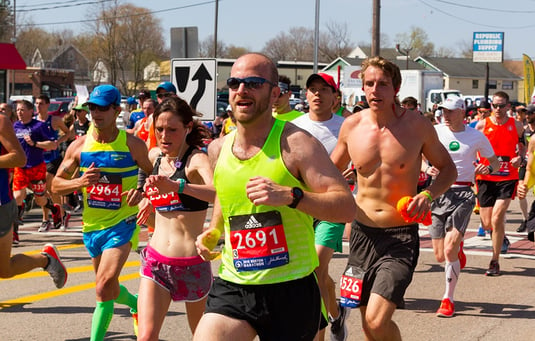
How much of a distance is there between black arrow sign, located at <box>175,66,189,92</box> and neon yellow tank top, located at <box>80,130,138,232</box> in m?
4.87

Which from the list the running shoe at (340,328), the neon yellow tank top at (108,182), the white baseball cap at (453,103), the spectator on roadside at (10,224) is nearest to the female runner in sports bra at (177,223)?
the neon yellow tank top at (108,182)

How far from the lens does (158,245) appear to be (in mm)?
5562

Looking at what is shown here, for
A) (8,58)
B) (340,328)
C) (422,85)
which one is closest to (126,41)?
(422,85)

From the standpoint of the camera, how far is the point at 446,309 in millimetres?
8039

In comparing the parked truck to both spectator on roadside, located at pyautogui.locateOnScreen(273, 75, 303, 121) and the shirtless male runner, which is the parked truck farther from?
the shirtless male runner

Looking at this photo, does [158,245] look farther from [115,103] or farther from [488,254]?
[488,254]

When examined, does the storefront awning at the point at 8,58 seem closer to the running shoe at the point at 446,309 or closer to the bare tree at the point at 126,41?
the running shoe at the point at 446,309

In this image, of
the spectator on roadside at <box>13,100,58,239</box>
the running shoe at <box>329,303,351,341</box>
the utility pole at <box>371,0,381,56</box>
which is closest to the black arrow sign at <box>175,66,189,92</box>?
the spectator on roadside at <box>13,100,58,239</box>

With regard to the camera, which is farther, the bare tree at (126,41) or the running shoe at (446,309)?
the bare tree at (126,41)

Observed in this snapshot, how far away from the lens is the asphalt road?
7.32 meters

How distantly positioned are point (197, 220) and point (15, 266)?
8.14 feet

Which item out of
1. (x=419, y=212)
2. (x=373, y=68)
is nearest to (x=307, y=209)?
(x=419, y=212)

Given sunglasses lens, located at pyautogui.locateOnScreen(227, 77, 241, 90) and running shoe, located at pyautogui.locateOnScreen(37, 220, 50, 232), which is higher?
sunglasses lens, located at pyautogui.locateOnScreen(227, 77, 241, 90)

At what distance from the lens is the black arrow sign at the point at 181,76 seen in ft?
38.1
